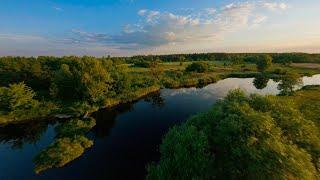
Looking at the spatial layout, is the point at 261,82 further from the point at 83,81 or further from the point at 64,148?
the point at 64,148

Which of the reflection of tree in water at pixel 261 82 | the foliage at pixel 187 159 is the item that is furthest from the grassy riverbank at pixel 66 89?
the reflection of tree in water at pixel 261 82

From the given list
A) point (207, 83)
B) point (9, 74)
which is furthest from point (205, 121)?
point (207, 83)

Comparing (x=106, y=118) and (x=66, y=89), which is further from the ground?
(x=66, y=89)

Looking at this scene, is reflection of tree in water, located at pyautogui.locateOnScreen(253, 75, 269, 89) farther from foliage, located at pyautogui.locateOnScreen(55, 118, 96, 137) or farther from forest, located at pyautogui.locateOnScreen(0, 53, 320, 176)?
foliage, located at pyautogui.locateOnScreen(55, 118, 96, 137)

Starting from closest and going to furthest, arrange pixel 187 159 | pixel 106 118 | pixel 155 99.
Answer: pixel 187 159
pixel 106 118
pixel 155 99

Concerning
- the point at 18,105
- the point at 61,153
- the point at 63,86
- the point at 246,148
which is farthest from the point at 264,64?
the point at 61,153
